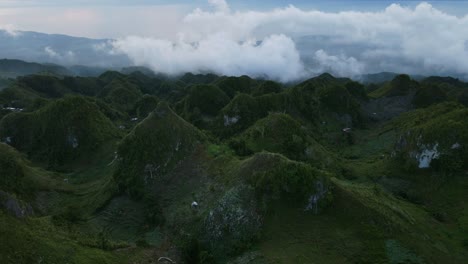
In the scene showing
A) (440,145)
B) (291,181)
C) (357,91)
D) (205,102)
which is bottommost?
(291,181)

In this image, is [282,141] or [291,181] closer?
[291,181]

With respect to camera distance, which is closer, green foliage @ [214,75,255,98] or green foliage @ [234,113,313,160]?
green foliage @ [234,113,313,160]

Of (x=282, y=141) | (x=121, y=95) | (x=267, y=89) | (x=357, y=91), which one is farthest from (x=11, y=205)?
(x=121, y=95)

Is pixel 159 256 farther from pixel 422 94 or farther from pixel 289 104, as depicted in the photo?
pixel 422 94

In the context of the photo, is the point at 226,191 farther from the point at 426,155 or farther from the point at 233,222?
the point at 426,155

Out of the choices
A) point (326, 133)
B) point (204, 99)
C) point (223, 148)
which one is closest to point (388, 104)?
point (326, 133)

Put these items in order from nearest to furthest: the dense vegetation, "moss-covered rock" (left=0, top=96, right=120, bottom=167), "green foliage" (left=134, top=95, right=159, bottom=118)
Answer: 1. the dense vegetation
2. "moss-covered rock" (left=0, top=96, right=120, bottom=167)
3. "green foliage" (left=134, top=95, right=159, bottom=118)

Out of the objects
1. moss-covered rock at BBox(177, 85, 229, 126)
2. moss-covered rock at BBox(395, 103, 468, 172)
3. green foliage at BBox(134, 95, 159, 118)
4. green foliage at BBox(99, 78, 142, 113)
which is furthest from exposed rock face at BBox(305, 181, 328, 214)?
green foliage at BBox(99, 78, 142, 113)

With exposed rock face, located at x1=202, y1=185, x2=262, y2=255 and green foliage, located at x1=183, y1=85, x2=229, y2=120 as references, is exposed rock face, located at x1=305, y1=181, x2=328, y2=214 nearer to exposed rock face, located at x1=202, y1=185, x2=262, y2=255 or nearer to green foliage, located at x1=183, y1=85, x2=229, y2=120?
exposed rock face, located at x1=202, y1=185, x2=262, y2=255
